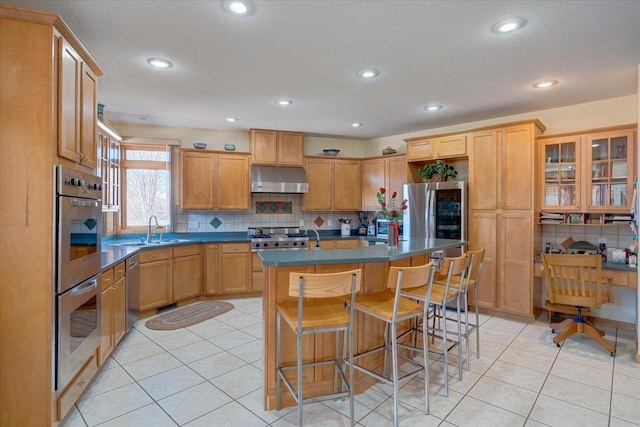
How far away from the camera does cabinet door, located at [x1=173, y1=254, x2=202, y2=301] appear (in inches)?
172

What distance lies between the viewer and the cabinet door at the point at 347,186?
5.62 m

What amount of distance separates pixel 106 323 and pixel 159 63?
227 cm

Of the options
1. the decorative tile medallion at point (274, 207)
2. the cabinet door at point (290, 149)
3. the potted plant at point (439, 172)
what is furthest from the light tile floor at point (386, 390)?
the cabinet door at point (290, 149)

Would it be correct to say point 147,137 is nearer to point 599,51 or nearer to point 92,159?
point 92,159

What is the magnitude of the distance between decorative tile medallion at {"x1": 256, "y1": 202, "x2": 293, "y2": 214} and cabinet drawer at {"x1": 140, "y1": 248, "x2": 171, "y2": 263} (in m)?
1.65

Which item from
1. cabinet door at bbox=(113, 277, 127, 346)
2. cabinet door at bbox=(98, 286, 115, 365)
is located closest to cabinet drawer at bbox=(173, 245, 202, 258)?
cabinet door at bbox=(113, 277, 127, 346)

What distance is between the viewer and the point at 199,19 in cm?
219

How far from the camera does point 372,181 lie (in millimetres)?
5566

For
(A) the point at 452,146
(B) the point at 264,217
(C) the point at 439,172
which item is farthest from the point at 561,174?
(B) the point at 264,217

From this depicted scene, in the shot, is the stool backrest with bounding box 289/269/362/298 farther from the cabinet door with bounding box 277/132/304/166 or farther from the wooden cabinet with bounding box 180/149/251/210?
the cabinet door with bounding box 277/132/304/166

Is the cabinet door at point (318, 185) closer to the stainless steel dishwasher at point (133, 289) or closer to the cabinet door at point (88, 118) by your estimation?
the stainless steel dishwasher at point (133, 289)

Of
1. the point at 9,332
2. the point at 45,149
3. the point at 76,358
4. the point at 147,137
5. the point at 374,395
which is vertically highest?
the point at 147,137

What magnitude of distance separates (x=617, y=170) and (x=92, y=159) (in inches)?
198

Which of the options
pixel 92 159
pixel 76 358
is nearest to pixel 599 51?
pixel 92 159
